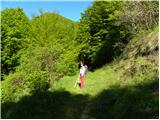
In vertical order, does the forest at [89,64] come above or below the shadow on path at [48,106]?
above

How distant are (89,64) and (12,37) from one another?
11389 millimetres

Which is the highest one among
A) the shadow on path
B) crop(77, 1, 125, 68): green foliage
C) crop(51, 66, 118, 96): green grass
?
crop(77, 1, 125, 68): green foliage

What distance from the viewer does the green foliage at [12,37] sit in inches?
1549

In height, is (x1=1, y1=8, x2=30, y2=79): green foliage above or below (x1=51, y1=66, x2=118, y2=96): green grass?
above

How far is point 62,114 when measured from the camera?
15.6m

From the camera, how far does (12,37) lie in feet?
133

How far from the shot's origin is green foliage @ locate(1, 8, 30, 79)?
3935cm

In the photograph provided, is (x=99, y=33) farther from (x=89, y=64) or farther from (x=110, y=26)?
(x=89, y=64)

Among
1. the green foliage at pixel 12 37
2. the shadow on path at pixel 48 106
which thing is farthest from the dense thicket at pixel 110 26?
the green foliage at pixel 12 37

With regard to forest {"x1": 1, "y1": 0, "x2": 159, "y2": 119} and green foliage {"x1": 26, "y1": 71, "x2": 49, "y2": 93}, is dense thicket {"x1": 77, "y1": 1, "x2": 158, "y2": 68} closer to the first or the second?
forest {"x1": 1, "y1": 0, "x2": 159, "y2": 119}

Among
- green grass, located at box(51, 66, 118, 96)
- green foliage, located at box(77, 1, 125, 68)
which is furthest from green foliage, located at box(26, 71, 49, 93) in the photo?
A: green foliage, located at box(77, 1, 125, 68)

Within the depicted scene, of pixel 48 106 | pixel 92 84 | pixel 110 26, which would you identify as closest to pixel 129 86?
pixel 92 84

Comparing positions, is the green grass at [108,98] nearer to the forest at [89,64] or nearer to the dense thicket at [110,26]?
the forest at [89,64]

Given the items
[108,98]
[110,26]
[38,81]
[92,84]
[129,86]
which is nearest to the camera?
[108,98]
